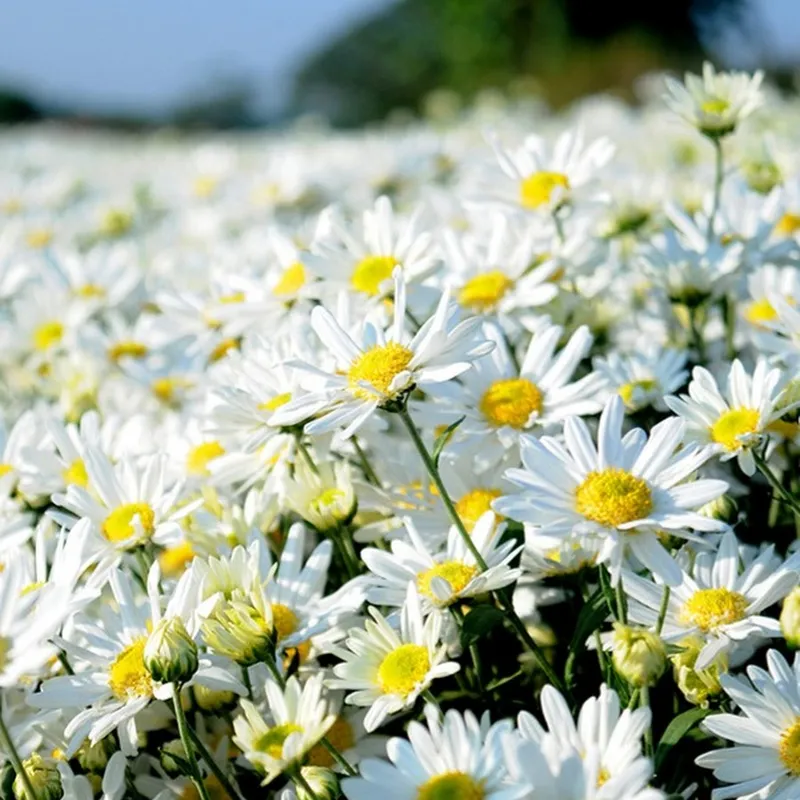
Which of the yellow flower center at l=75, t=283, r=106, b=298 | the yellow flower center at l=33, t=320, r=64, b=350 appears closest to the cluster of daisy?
the yellow flower center at l=33, t=320, r=64, b=350

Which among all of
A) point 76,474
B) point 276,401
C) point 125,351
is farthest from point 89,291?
point 276,401

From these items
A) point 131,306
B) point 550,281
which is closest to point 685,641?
point 550,281

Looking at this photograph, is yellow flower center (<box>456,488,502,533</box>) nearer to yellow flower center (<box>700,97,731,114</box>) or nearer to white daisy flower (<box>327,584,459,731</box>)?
white daisy flower (<box>327,584,459,731</box>)

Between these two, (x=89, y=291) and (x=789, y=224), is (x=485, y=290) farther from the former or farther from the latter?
(x=89, y=291)

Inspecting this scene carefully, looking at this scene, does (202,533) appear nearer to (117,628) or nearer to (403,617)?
(117,628)

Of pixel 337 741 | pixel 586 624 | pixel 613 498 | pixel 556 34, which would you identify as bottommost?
pixel 556 34
